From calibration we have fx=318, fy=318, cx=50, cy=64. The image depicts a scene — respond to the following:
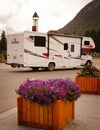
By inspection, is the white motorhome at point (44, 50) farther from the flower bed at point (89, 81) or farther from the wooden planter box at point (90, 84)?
the wooden planter box at point (90, 84)

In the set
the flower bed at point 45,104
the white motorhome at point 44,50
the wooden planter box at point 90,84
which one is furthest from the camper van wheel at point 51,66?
the flower bed at point 45,104

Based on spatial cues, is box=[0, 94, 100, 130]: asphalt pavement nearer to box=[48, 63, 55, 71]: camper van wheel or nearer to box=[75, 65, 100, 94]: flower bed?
box=[75, 65, 100, 94]: flower bed

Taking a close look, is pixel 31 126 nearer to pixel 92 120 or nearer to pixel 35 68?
pixel 92 120

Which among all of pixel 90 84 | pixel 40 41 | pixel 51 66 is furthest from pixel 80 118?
pixel 51 66

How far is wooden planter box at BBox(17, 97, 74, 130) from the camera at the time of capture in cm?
660

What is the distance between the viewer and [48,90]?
6.65 m

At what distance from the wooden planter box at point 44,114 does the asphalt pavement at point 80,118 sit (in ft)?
0.52

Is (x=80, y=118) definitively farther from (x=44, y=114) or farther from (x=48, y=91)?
(x=48, y=91)

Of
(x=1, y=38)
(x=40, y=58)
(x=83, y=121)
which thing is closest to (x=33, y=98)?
(x=83, y=121)

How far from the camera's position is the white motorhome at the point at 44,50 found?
23750 mm

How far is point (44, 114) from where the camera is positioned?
6.72 meters

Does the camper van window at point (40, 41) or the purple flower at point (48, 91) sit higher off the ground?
the camper van window at point (40, 41)

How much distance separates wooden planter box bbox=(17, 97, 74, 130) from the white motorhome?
54.5ft

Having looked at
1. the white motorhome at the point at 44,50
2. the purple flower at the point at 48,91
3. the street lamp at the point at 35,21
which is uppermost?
the street lamp at the point at 35,21
